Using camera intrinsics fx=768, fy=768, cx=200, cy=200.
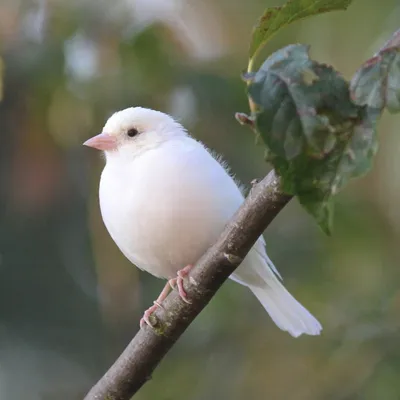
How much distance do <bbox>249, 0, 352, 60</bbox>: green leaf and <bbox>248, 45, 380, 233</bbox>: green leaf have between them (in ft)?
0.69

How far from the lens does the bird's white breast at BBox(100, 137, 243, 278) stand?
83.1 inches

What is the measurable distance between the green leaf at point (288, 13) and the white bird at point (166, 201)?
0.64 meters

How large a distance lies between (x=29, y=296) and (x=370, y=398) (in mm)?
3006

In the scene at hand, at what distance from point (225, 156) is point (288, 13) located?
3335 millimetres

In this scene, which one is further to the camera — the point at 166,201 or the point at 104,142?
the point at 104,142

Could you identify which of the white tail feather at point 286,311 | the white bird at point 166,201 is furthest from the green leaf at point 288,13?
the white tail feather at point 286,311

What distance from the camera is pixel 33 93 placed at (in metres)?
4.25

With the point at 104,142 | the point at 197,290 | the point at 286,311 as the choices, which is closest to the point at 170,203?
the point at 197,290

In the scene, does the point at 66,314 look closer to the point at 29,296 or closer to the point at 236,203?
the point at 29,296

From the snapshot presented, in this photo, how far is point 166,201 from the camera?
6.86 feet

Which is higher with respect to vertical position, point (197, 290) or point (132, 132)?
point (132, 132)

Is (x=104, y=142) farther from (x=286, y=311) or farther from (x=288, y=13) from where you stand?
(x=288, y=13)

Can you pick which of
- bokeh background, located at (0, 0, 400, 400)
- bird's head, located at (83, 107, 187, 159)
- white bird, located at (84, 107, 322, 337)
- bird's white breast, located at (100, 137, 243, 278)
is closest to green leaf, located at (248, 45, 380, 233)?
white bird, located at (84, 107, 322, 337)

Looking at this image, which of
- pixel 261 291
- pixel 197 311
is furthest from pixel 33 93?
pixel 197 311
